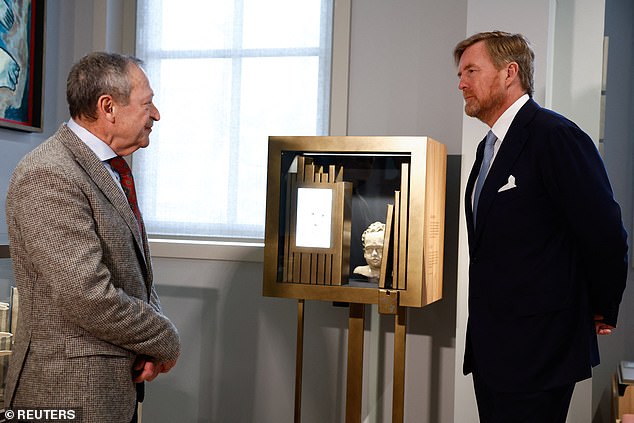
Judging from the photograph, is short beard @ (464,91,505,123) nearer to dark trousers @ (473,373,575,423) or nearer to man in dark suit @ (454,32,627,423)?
man in dark suit @ (454,32,627,423)

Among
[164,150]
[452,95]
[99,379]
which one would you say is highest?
[452,95]

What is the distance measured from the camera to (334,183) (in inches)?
116

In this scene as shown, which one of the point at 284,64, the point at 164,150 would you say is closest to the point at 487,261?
the point at 284,64

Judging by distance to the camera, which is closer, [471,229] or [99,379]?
[99,379]

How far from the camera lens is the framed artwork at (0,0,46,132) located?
3502mm

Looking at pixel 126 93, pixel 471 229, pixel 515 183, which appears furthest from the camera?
pixel 471 229

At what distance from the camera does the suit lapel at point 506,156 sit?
2.17 metres

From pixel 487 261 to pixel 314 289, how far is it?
35.3 inches

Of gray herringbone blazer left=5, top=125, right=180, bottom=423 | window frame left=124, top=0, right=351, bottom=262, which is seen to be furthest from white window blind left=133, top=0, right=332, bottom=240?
gray herringbone blazer left=5, top=125, right=180, bottom=423

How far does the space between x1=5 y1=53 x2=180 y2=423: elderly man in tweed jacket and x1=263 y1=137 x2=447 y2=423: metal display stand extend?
3.31 ft

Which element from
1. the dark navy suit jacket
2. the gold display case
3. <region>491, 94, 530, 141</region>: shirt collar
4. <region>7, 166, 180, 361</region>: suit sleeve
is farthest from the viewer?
the gold display case

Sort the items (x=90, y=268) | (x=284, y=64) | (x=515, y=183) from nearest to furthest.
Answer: (x=90, y=268)
(x=515, y=183)
(x=284, y=64)

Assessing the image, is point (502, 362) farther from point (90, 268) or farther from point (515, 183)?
point (90, 268)

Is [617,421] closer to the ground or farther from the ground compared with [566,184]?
closer to the ground
